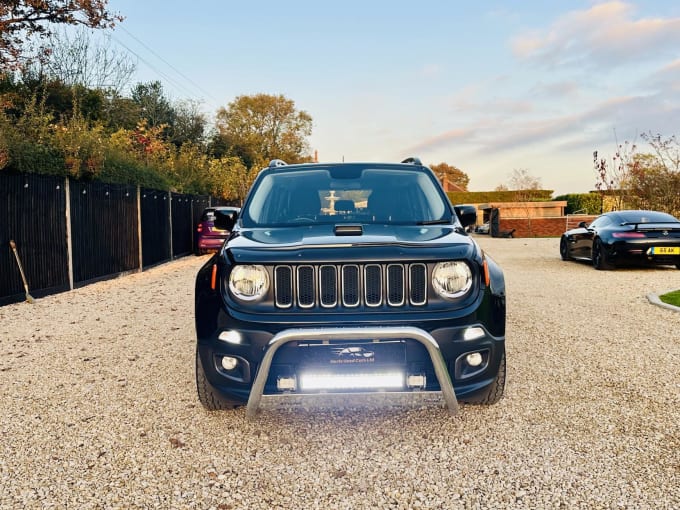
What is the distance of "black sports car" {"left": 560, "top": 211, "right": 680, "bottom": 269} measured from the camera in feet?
41.8

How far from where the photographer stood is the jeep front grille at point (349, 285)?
3350mm

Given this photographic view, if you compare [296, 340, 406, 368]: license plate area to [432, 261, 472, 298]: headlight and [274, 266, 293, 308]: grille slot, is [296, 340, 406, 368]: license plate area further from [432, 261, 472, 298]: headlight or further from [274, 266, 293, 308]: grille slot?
[432, 261, 472, 298]: headlight

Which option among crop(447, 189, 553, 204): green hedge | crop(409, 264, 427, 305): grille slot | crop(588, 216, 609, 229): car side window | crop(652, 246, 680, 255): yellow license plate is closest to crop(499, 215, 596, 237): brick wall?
crop(447, 189, 553, 204): green hedge

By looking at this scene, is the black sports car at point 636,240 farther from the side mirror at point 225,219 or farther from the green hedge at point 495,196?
the green hedge at point 495,196

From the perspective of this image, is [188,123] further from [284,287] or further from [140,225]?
[284,287]

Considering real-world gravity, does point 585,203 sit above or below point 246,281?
above

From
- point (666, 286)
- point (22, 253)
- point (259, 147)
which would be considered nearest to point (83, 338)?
point (22, 253)

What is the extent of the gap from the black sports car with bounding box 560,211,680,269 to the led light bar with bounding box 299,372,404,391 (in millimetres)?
11309

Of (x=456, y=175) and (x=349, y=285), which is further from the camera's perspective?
(x=456, y=175)

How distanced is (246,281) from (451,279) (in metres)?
1.16

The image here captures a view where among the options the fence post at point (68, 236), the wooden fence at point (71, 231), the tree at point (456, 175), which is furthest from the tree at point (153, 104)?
the tree at point (456, 175)

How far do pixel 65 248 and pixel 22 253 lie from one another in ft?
4.63

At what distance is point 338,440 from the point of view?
3580mm

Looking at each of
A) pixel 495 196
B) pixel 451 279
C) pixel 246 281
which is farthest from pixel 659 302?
pixel 495 196
